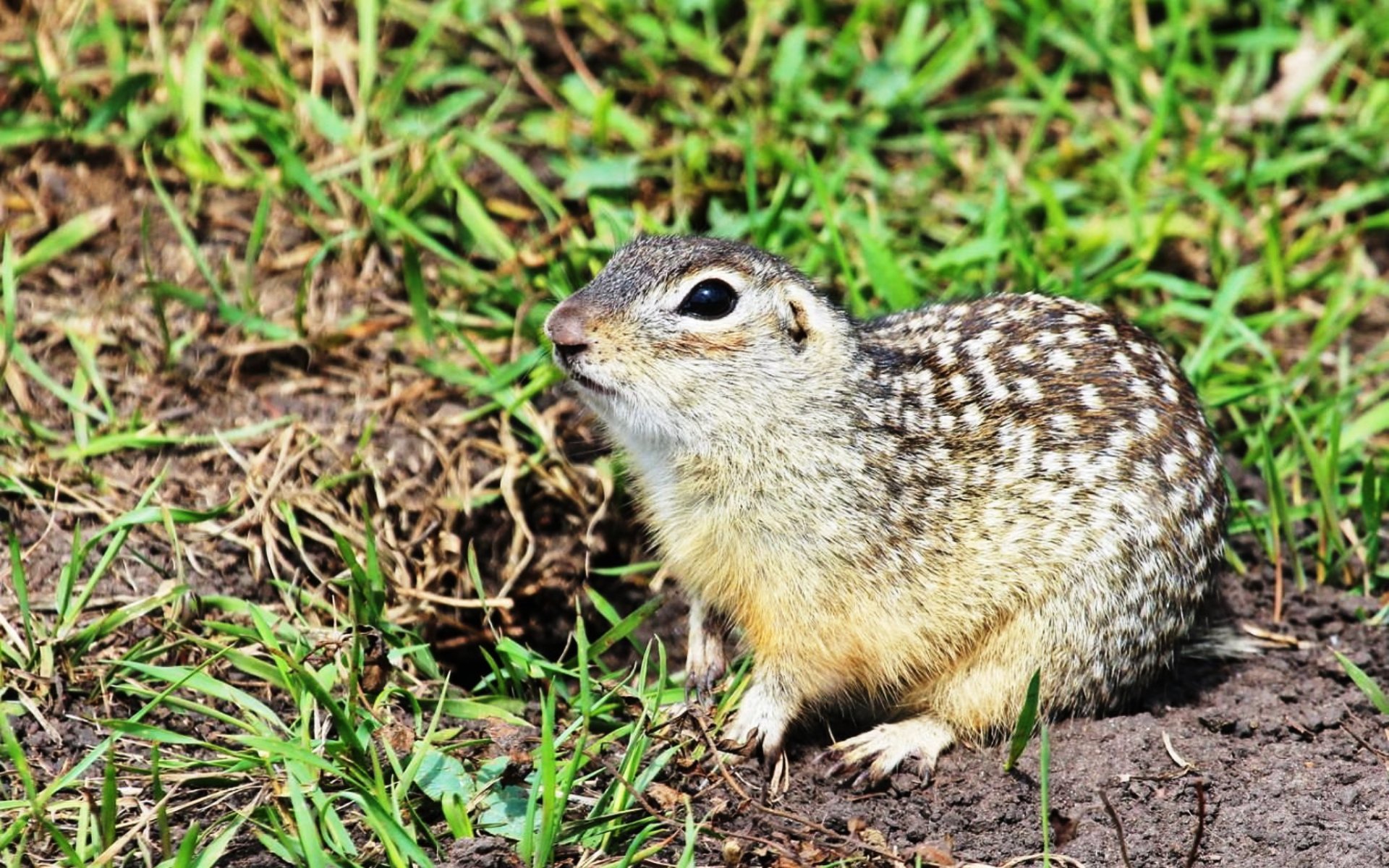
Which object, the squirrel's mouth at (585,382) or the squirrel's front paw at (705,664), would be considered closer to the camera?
the squirrel's mouth at (585,382)

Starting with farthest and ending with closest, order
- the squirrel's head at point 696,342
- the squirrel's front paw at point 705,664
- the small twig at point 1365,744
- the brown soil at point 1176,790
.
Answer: the squirrel's front paw at point 705,664
the small twig at point 1365,744
the squirrel's head at point 696,342
the brown soil at point 1176,790

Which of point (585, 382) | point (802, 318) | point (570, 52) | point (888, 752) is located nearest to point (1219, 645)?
point (888, 752)

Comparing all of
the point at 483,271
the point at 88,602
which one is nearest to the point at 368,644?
the point at 88,602

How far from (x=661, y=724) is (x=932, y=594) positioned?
971 mm

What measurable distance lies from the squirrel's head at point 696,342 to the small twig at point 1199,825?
161 cm

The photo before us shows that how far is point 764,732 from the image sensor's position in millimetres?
4648

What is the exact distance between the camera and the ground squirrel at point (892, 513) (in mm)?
4637

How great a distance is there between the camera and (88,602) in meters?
4.62

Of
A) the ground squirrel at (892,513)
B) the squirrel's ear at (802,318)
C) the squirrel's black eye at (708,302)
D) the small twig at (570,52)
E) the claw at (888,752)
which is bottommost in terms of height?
Answer: the claw at (888,752)

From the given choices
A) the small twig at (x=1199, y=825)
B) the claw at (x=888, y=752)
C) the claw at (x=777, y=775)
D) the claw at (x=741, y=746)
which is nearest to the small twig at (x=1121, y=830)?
the small twig at (x=1199, y=825)

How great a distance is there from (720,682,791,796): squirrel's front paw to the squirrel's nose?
1.24 metres

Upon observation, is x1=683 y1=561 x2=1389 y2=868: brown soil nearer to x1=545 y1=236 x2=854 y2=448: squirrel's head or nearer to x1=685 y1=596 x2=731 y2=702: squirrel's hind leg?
x1=685 y1=596 x2=731 y2=702: squirrel's hind leg

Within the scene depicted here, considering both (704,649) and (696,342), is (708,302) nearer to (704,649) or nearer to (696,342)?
(696,342)

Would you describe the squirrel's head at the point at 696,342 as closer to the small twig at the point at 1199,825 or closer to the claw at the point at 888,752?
the claw at the point at 888,752
